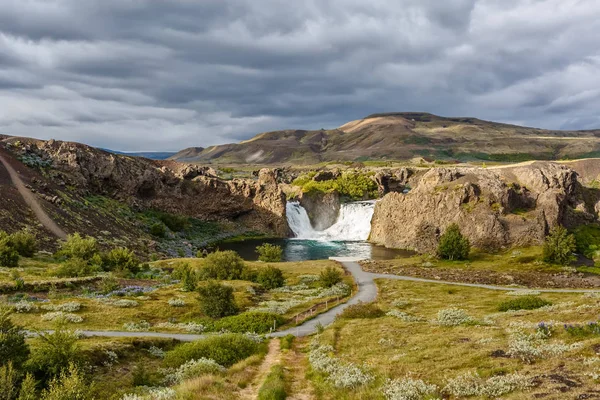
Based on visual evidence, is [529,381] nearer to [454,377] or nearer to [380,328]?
[454,377]

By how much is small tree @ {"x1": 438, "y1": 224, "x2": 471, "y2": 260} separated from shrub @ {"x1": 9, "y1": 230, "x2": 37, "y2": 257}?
65547mm

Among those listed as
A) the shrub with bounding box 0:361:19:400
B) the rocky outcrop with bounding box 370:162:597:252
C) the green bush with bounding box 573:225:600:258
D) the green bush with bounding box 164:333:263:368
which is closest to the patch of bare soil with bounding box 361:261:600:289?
the rocky outcrop with bounding box 370:162:597:252

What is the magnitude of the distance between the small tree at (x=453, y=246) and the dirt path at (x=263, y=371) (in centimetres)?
5500

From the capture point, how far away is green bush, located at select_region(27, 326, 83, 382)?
1711 cm

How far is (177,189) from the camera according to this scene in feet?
377

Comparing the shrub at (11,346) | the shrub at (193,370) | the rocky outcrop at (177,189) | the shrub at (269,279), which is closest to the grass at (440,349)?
the shrub at (193,370)

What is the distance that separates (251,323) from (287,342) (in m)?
5.96

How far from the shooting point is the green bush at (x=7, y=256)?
152 feet

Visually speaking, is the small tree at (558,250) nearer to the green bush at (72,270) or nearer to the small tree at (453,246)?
the small tree at (453,246)

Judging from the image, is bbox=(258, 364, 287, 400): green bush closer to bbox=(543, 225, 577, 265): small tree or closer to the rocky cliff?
bbox=(543, 225, 577, 265): small tree

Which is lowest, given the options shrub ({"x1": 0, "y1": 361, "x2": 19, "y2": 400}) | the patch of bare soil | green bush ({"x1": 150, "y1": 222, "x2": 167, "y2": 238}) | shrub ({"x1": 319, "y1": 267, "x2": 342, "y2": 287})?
the patch of bare soil

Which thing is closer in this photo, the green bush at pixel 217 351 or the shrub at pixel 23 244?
the green bush at pixel 217 351

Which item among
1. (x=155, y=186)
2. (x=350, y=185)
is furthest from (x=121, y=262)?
(x=350, y=185)

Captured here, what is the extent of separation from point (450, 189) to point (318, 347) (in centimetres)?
7577
